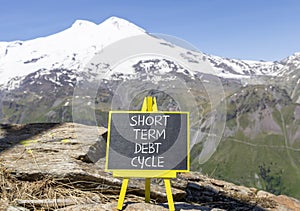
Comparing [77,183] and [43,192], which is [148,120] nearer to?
[77,183]

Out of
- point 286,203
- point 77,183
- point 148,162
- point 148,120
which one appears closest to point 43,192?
point 77,183

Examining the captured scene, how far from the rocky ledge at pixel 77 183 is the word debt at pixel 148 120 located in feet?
5.05

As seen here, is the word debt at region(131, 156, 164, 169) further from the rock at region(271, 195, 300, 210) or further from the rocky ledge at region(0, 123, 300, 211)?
the rock at region(271, 195, 300, 210)

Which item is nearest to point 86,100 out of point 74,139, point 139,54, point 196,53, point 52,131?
point 139,54

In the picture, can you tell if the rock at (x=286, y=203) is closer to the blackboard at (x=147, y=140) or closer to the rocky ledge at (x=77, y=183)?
the rocky ledge at (x=77, y=183)

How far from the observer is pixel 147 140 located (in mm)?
6848

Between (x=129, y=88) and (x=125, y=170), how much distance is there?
1590mm

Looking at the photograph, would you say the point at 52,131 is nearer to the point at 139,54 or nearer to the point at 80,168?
the point at 80,168

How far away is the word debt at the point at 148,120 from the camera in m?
6.85

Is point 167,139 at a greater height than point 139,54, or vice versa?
point 139,54

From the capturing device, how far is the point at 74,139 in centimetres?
1052

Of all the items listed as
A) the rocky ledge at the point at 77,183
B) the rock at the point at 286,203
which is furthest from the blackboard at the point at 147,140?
the rock at the point at 286,203

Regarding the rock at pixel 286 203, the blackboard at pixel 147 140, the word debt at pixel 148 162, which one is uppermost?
the blackboard at pixel 147 140

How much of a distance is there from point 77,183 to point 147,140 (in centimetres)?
200
